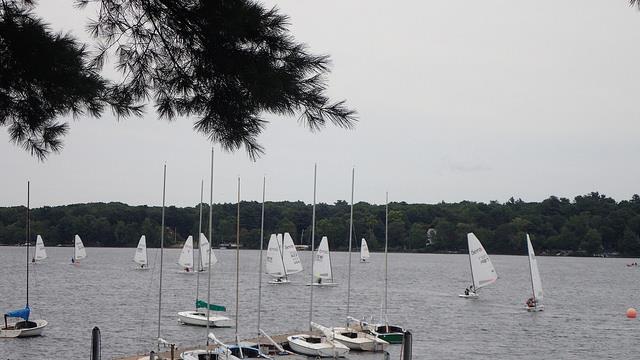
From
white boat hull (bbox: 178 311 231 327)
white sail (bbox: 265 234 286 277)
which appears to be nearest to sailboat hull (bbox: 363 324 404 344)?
white boat hull (bbox: 178 311 231 327)

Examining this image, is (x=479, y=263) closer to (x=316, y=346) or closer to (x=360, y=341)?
(x=360, y=341)

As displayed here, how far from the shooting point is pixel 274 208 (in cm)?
16412

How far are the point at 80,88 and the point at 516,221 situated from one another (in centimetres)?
19257

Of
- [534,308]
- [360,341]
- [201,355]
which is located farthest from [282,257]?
[201,355]

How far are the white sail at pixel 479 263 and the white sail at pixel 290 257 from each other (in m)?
15.9

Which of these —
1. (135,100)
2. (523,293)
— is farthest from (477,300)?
(135,100)

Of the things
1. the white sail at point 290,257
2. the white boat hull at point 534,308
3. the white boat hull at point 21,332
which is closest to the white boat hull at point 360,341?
the white boat hull at point 21,332

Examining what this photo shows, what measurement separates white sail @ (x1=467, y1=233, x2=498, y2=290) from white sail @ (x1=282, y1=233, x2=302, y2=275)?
52.2 feet

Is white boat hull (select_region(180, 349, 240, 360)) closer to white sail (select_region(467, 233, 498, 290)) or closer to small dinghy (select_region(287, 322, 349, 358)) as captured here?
small dinghy (select_region(287, 322, 349, 358))

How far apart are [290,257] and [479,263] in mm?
17670

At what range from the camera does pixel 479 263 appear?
221ft

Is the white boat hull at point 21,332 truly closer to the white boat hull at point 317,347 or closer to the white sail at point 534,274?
the white boat hull at point 317,347

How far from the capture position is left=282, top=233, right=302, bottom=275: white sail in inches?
2950

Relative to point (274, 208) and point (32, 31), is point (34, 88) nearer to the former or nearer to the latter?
point (32, 31)
